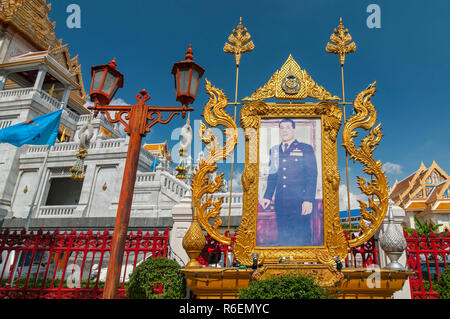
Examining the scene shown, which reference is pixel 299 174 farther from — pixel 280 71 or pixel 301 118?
pixel 280 71

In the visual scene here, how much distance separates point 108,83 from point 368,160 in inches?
213

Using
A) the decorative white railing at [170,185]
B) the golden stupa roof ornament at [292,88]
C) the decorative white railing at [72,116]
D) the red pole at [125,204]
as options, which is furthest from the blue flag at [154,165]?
the red pole at [125,204]

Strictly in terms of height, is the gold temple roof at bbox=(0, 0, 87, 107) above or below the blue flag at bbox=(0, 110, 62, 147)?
above

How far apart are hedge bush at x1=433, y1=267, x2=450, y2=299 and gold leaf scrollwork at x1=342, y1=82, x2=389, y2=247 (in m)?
1.55

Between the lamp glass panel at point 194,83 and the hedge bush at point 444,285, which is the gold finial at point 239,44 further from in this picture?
the hedge bush at point 444,285

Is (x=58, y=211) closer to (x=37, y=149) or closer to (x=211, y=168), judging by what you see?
(x=37, y=149)

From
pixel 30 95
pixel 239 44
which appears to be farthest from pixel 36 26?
pixel 239 44

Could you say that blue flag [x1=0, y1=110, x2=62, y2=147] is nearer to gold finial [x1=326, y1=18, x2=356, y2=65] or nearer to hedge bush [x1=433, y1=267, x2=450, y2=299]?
gold finial [x1=326, y1=18, x2=356, y2=65]

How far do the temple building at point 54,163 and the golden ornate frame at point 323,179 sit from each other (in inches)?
140

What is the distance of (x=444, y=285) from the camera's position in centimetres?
540

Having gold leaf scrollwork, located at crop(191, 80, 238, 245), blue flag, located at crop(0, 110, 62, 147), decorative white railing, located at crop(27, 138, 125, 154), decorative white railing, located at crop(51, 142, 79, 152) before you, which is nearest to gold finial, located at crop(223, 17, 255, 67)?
gold leaf scrollwork, located at crop(191, 80, 238, 245)

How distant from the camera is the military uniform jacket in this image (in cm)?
584

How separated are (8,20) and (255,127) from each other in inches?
1087
